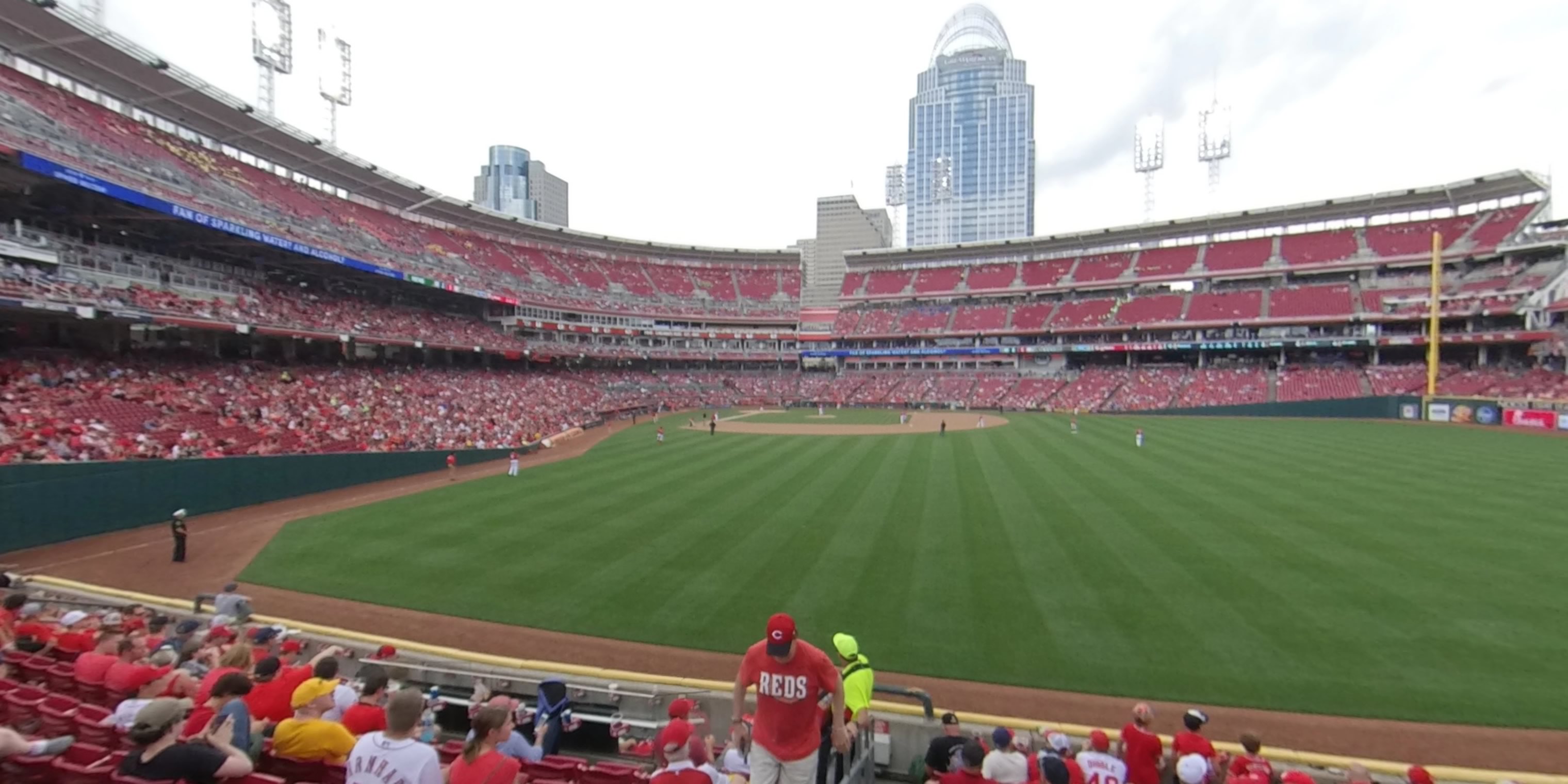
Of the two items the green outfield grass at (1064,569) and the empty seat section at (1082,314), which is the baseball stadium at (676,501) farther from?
the empty seat section at (1082,314)

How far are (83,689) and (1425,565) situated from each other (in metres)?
19.6

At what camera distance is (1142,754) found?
529 centimetres

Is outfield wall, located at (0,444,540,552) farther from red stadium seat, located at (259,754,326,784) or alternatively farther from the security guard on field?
the security guard on field

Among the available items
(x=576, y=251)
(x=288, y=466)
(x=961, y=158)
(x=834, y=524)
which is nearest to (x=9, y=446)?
(x=288, y=466)

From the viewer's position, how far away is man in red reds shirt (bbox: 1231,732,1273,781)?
191 inches

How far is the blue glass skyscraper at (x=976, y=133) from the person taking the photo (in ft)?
605

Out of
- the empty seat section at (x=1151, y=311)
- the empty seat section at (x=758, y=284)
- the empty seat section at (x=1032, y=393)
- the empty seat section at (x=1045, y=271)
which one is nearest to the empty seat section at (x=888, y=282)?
the empty seat section at (x=758, y=284)

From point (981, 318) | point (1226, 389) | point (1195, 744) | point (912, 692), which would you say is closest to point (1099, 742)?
point (1195, 744)

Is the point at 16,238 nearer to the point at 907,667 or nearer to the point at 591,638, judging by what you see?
the point at 591,638

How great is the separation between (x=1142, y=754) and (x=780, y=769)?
10.5 ft

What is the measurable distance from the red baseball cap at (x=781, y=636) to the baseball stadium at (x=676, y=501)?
0.41 metres

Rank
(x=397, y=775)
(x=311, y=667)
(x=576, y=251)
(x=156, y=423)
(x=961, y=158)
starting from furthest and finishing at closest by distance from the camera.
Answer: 1. (x=961, y=158)
2. (x=576, y=251)
3. (x=156, y=423)
4. (x=311, y=667)
5. (x=397, y=775)

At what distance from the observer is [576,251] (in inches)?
2625

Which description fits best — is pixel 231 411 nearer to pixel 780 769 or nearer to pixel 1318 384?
pixel 780 769
